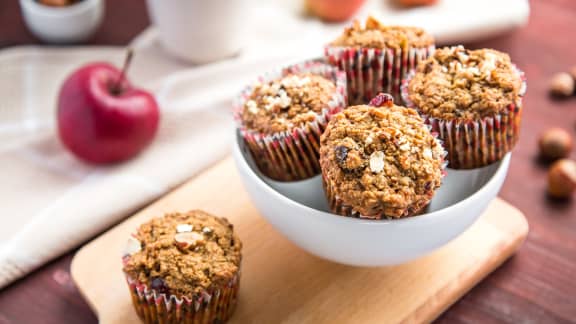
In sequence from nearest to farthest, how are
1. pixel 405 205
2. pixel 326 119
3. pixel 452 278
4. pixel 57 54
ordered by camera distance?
pixel 405 205 → pixel 326 119 → pixel 452 278 → pixel 57 54

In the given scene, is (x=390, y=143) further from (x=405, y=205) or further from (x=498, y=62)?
(x=498, y=62)

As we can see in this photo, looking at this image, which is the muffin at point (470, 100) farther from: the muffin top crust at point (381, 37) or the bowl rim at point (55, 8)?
the bowl rim at point (55, 8)

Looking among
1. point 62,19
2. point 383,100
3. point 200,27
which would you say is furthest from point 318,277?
point 62,19

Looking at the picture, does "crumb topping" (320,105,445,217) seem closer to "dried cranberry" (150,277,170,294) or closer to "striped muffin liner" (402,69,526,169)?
"striped muffin liner" (402,69,526,169)

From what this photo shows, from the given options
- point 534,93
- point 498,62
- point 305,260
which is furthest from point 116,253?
point 534,93

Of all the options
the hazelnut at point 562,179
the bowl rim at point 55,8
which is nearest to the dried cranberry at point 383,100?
the hazelnut at point 562,179
